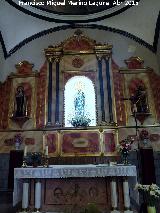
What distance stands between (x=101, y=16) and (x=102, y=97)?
12.1 ft

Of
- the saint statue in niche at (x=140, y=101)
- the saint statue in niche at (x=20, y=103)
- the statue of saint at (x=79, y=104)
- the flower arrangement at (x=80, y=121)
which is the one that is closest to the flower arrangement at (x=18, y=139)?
the saint statue in niche at (x=20, y=103)

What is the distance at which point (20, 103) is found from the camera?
10445mm

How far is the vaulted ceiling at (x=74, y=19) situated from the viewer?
34.5 ft

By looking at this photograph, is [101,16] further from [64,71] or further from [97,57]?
[64,71]

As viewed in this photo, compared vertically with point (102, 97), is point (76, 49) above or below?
above

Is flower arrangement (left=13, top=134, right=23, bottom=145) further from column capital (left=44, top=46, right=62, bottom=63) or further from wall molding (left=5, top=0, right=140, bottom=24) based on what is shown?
wall molding (left=5, top=0, right=140, bottom=24)

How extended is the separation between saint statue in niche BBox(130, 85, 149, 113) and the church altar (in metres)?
4.37

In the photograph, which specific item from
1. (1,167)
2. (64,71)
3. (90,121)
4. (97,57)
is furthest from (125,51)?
(1,167)

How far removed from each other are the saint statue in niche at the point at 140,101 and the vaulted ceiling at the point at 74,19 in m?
2.14

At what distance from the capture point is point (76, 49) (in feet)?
37.3

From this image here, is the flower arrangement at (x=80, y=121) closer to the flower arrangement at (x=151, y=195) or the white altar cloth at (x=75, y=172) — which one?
the white altar cloth at (x=75, y=172)

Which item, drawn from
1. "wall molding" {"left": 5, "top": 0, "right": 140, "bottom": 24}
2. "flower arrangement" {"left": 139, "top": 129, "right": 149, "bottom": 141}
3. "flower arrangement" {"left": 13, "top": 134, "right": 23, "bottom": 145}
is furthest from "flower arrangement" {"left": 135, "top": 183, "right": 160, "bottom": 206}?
"wall molding" {"left": 5, "top": 0, "right": 140, "bottom": 24}

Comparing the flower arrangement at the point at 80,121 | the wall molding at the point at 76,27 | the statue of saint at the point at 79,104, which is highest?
the wall molding at the point at 76,27

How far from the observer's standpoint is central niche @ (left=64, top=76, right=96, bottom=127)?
9945mm
